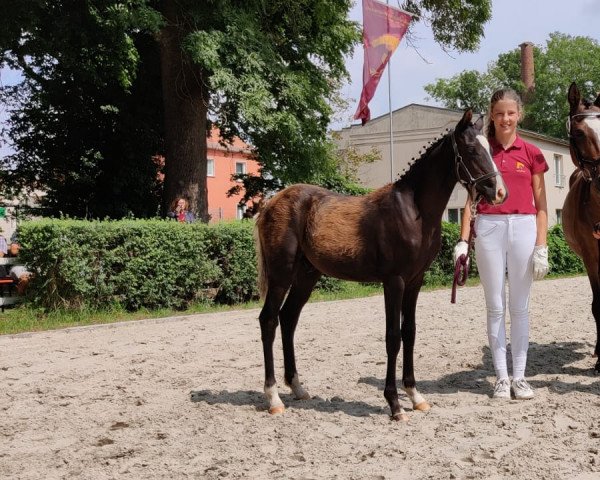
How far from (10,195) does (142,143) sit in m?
4.24

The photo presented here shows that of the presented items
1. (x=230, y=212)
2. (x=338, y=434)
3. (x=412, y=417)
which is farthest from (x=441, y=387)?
(x=230, y=212)

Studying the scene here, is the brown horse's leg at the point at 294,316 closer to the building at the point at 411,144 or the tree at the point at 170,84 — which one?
the tree at the point at 170,84

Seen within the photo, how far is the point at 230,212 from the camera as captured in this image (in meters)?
51.8

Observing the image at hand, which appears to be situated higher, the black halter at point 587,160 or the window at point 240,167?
the window at point 240,167

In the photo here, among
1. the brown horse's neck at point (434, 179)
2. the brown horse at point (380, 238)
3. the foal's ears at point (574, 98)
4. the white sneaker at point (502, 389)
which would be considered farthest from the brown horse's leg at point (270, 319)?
the foal's ears at point (574, 98)

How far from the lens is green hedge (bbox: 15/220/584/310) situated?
39.5 ft

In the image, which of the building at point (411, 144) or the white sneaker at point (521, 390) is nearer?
the white sneaker at point (521, 390)

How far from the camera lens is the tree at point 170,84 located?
1498 centimetres

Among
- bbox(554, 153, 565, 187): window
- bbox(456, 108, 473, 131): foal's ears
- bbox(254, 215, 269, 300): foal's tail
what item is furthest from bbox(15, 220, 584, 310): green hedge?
bbox(554, 153, 565, 187): window

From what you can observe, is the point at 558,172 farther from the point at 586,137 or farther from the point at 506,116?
the point at 506,116

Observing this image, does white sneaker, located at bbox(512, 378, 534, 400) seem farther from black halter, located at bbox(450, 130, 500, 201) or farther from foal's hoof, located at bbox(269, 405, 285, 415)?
foal's hoof, located at bbox(269, 405, 285, 415)

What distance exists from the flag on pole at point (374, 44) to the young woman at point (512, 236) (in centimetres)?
1200

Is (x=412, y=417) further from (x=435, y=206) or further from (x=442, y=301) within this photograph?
(x=442, y=301)

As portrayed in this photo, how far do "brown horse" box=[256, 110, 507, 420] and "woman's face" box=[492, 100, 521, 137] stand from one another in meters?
0.55
